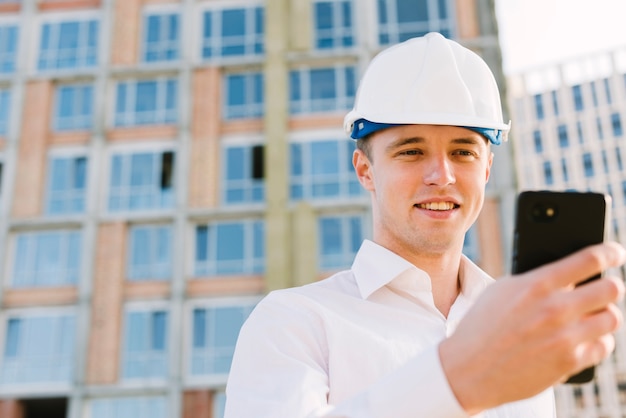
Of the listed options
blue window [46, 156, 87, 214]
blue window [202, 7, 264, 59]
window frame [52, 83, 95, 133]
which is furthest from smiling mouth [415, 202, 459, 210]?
blue window [202, 7, 264, 59]

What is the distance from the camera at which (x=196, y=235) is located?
1969 cm

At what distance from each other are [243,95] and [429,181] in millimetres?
19803

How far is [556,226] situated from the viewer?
3.17 ft

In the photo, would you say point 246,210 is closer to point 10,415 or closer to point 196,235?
point 196,235

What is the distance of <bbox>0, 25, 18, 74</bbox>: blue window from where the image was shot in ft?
72.1

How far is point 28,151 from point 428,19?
1222 centimetres

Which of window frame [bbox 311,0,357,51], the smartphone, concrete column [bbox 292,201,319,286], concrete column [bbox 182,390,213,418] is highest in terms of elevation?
window frame [bbox 311,0,357,51]

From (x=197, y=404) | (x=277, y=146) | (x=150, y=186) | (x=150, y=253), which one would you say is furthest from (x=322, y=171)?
(x=197, y=404)

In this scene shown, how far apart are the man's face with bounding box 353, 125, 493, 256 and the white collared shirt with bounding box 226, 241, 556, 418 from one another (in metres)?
0.08

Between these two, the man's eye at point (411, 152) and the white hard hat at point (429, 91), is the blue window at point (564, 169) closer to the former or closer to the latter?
the white hard hat at point (429, 91)

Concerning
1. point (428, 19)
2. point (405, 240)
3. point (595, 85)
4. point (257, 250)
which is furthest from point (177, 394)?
point (595, 85)

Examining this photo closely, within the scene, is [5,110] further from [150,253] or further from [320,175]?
[320,175]

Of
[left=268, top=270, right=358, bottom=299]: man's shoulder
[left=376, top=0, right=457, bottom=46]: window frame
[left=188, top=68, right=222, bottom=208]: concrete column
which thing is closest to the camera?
[left=268, top=270, right=358, bottom=299]: man's shoulder

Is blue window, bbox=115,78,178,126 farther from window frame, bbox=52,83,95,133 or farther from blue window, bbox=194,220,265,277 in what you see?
blue window, bbox=194,220,265,277
